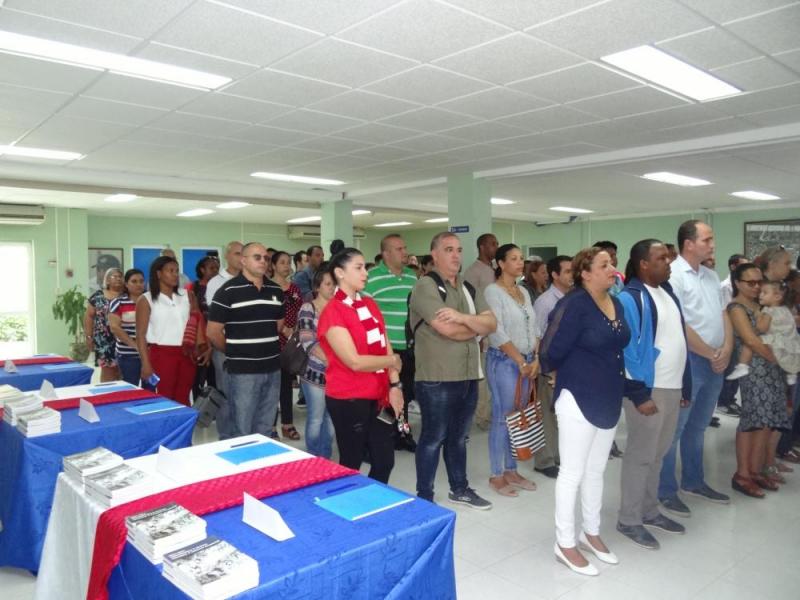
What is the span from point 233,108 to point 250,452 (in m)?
3.24

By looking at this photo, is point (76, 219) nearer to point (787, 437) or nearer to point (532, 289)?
point (532, 289)

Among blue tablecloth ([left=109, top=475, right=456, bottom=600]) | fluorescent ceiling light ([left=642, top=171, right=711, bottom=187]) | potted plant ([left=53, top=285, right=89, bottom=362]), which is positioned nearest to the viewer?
blue tablecloth ([left=109, top=475, right=456, bottom=600])

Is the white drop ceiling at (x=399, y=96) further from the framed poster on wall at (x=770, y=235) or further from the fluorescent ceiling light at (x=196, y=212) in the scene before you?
the framed poster on wall at (x=770, y=235)

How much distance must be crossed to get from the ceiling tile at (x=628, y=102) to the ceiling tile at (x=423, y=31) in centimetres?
154

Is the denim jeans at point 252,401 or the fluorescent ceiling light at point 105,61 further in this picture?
the denim jeans at point 252,401

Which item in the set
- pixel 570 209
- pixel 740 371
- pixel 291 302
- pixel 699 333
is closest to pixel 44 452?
pixel 291 302

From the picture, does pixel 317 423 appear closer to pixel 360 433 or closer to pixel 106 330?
pixel 360 433

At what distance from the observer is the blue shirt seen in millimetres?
2631

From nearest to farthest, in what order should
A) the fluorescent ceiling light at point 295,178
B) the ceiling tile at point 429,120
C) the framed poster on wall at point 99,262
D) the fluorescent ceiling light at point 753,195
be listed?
the ceiling tile at point 429,120 → the fluorescent ceiling light at point 295,178 → the fluorescent ceiling light at point 753,195 → the framed poster on wall at point 99,262

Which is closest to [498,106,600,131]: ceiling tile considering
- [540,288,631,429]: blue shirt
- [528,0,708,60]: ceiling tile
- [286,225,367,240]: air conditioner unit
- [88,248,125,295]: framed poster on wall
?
[528,0,708,60]: ceiling tile

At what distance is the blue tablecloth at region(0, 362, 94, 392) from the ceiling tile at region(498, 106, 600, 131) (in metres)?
3.80

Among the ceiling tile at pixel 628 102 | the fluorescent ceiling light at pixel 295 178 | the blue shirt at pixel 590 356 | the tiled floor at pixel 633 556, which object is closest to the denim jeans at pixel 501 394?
the tiled floor at pixel 633 556

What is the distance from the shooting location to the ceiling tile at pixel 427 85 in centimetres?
378

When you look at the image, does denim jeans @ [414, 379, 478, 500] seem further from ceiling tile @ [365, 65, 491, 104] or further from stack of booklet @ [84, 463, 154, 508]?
ceiling tile @ [365, 65, 491, 104]
